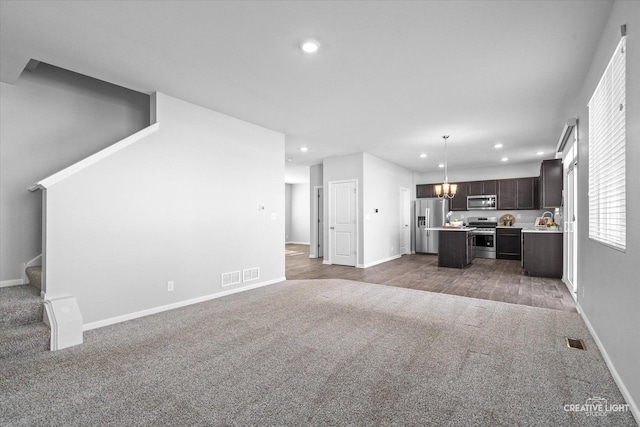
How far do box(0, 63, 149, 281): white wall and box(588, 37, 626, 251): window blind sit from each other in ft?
17.8

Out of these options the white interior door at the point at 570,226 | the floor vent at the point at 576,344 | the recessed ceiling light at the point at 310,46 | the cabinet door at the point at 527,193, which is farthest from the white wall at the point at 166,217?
the cabinet door at the point at 527,193

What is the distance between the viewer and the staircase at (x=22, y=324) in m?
2.63

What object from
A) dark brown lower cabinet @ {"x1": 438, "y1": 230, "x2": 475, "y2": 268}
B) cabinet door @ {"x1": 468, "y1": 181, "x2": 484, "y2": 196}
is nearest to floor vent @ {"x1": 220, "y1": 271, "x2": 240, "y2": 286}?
dark brown lower cabinet @ {"x1": 438, "y1": 230, "x2": 475, "y2": 268}

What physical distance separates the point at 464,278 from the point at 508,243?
3.55 metres

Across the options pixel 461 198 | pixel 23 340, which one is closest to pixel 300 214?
pixel 461 198

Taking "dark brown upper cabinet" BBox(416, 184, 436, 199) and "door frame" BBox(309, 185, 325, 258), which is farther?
"dark brown upper cabinet" BBox(416, 184, 436, 199)

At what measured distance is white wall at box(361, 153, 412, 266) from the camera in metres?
7.36

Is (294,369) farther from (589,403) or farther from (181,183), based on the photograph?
(181,183)

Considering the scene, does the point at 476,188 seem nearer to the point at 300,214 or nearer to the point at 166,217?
the point at 300,214

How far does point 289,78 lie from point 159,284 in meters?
2.89

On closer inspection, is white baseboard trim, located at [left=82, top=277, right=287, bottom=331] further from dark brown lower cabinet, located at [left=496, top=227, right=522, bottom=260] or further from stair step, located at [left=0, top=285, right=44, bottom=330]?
dark brown lower cabinet, located at [left=496, top=227, right=522, bottom=260]

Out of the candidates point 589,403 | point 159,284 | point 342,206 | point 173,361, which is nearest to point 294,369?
point 173,361

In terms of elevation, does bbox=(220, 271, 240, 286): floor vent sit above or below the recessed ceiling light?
below

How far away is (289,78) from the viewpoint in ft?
11.5
